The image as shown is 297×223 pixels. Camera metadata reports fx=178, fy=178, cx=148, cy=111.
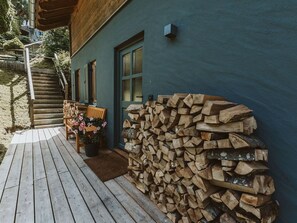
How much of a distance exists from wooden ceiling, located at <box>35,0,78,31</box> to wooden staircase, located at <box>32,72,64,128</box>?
7.42 ft

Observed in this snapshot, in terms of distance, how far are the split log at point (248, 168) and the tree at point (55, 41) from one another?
13303mm

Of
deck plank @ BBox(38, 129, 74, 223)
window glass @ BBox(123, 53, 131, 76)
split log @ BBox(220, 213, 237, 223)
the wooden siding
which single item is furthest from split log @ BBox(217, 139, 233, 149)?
the wooden siding

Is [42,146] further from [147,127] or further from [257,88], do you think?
[257,88]

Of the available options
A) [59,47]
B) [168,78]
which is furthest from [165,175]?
[59,47]

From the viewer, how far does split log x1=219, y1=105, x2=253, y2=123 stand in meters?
1.25

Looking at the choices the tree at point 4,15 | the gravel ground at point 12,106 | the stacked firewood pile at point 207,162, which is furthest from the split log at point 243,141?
the tree at point 4,15

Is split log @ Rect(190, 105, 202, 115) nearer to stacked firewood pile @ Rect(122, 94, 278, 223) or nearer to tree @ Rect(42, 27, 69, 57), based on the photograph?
stacked firewood pile @ Rect(122, 94, 278, 223)

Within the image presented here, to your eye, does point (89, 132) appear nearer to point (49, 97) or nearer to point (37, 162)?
point (37, 162)

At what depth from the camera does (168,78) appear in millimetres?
2273

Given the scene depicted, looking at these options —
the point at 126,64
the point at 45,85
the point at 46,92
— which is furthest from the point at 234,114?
the point at 45,85

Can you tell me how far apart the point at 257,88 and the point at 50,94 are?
813 cm

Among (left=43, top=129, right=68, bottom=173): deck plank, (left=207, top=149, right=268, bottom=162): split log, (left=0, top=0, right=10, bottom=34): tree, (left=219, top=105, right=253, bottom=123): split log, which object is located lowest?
(left=43, top=129, right=68, bottom=173): deck plank

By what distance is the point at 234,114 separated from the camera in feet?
4.10

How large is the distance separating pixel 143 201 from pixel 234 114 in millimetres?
1467
